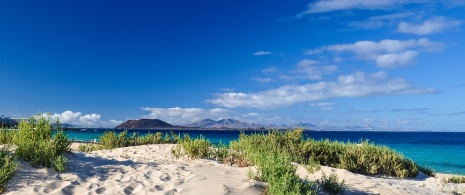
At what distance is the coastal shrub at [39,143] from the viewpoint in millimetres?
8172

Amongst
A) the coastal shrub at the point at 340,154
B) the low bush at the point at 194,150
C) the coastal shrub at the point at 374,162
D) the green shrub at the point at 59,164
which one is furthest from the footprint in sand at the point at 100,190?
the coastal shrub at the point at 374,162

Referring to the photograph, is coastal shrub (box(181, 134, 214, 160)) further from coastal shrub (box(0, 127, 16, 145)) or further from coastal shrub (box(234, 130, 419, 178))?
coastal shrub (box(0, 127, 16, 145))

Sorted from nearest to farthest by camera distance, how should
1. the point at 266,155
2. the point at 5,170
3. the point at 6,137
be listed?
the point at 5,170 < the point at 266,155 < the point at 6,137

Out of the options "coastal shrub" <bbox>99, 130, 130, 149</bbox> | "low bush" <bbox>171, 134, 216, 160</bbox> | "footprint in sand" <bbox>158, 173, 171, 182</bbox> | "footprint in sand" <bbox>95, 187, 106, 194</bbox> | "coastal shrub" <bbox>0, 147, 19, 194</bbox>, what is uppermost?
"coastal shrub" <bbox>99, 130, 130, 149</bbox>

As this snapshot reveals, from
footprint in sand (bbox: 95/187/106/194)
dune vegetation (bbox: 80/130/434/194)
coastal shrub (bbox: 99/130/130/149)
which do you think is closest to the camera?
footprint in sand (bbox: 95/187/106/194)

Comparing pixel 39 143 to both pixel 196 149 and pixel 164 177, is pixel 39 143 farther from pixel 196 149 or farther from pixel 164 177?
pixel 196 149

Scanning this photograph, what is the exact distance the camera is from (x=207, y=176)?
8.80 metres

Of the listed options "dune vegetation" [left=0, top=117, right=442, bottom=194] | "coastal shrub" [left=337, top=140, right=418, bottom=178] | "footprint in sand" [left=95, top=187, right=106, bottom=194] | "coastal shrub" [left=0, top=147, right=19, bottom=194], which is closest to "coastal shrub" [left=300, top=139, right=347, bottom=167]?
"dune vegetation" [left=0, top=117, right=442, bottom=194]

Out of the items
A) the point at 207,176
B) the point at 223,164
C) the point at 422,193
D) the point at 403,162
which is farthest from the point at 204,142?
the point at 403,162

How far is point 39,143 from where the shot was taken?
872 centimetres

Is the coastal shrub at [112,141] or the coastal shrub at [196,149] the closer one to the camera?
the coastal shrub at [196,149]

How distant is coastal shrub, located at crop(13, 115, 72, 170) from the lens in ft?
26.8

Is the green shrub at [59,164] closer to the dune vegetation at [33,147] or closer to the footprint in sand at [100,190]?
the dune vegetation at [33,147]

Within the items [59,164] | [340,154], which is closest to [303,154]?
[340,154]
